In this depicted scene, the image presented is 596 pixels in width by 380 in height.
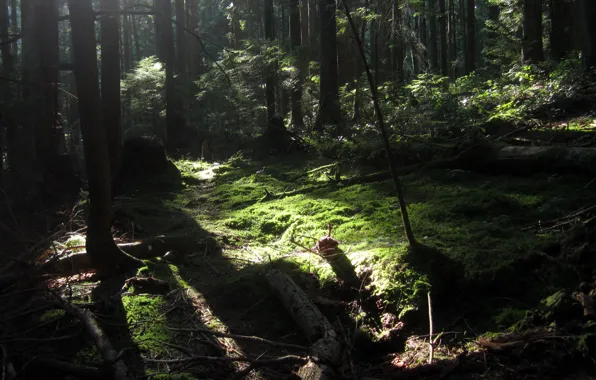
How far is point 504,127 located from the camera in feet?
30.2

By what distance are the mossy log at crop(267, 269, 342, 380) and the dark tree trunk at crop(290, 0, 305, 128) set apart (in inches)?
507

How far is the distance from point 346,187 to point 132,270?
4.33m

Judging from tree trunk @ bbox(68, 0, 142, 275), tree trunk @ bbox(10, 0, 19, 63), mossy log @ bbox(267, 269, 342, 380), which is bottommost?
mossy log @ bbox(267, 269, 342, 380)

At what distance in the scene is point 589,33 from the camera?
11.0 meters

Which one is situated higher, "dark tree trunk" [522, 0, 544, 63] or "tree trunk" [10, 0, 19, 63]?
"tree trunk" [10, 0, 19, 63]

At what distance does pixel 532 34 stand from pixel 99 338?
17.2 metres

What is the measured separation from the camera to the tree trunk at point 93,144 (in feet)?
17.0

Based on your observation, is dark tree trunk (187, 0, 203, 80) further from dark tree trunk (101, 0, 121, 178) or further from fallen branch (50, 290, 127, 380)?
fallen branch (50, 290, 127, 380)

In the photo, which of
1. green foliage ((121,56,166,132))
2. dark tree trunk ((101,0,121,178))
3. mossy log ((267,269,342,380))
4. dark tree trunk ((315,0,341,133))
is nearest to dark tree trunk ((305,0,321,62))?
dark tree trunk ((315,0,341,133))

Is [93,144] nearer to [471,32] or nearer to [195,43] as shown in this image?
[471,32]

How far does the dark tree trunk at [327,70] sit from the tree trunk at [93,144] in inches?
349

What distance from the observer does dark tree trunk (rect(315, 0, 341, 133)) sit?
13711 mm

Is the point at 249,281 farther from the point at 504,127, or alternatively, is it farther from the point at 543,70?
the point at 543,70

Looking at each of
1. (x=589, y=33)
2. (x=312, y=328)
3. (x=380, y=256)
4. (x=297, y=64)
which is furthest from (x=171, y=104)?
(x=312, y=328)
